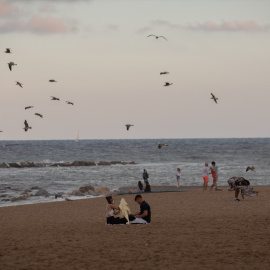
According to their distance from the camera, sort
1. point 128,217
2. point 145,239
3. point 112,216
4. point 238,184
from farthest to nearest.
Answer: point 238,184, point 112,216, point 128,217, point 145,239

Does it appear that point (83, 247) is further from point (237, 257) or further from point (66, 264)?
point (237, 257)

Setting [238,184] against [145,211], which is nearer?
[145,211]

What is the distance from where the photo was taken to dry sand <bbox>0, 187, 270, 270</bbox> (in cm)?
1166

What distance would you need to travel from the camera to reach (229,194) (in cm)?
2934

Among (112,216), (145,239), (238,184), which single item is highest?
(238,184)

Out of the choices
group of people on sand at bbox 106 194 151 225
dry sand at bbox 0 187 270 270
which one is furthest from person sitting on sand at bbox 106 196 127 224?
dry sand at bbox 0 187 270 270

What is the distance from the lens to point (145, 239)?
14570 mm

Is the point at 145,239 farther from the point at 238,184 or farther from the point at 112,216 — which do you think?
the point at 238,184

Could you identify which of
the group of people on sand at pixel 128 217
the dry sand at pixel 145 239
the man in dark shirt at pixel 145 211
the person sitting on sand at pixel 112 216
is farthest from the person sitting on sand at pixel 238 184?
the person sitting on sand at pixel 112 216

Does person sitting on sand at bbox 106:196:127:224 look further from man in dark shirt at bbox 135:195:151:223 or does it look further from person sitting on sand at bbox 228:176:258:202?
person sitting on sand at bbox 228:176:258:202

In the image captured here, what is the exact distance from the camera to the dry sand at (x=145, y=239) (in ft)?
38.2

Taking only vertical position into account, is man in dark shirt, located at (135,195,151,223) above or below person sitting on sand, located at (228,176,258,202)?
below

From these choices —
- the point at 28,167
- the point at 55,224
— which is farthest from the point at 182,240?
the point at 28,167

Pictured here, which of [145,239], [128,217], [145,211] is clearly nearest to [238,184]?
[145,211]
